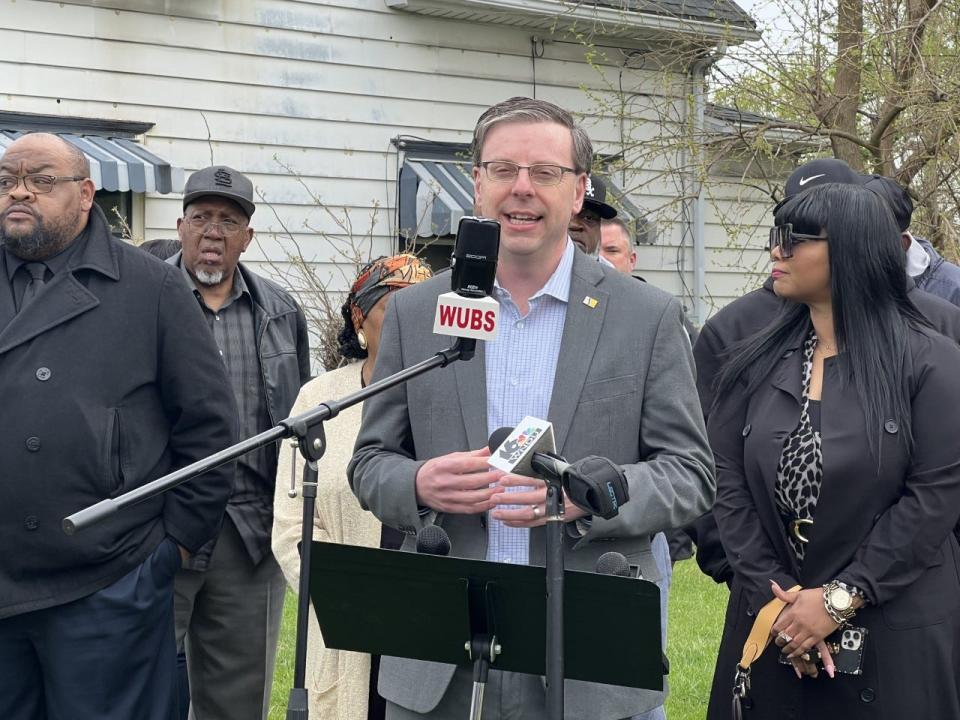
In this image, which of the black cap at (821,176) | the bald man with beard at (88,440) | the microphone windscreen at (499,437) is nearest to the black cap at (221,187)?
the bald man with beard at (88,440)

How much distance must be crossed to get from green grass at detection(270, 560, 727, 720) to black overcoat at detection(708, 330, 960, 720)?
9.50ft

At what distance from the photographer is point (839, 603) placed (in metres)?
4.01

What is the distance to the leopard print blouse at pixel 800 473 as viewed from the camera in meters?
4.17

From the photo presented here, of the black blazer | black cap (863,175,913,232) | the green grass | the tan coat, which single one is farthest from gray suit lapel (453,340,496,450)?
the green grass

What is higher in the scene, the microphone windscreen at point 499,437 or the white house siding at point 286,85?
the white house siding at point 286,85

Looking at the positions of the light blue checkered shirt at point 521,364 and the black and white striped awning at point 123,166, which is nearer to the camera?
the light blue checkered shirt at point 521,364

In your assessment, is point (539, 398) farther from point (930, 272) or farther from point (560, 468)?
point (930, 272)

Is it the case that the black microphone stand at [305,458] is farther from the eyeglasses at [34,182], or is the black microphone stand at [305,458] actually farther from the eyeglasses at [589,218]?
the eyeglasses at [589,218]

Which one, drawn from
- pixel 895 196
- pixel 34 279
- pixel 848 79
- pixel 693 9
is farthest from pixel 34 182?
pixel 693 9

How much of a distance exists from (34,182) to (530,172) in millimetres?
2219

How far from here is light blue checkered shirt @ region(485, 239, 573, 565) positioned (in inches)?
131

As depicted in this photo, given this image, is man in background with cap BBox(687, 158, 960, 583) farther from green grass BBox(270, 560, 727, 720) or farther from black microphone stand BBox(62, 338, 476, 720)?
green grass BBox(270, 560, 727, 720)

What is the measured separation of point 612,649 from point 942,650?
1.65 metres

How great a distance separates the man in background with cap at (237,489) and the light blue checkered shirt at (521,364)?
7.39 ft
